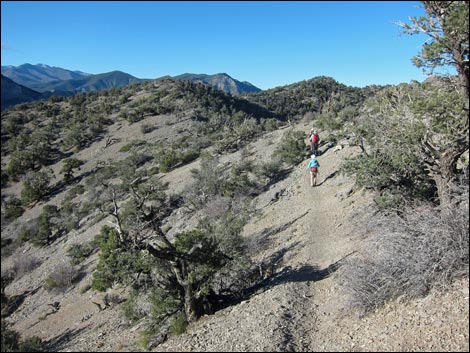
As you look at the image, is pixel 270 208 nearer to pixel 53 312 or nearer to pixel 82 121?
pixel 53 312

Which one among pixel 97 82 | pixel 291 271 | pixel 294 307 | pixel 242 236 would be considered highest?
pixel 97 82

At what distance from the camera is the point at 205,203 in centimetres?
2052

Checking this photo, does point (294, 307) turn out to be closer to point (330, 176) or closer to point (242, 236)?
point (242, 236)

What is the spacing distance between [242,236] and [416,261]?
889cm

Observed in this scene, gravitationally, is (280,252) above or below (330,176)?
below

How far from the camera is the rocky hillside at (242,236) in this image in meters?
6.29

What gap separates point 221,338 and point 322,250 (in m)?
5.63

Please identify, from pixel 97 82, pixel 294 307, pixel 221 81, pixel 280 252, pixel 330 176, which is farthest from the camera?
pixel 97 82

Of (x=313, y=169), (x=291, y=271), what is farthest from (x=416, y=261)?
(x=313, y=169)

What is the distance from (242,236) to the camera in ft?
48.1

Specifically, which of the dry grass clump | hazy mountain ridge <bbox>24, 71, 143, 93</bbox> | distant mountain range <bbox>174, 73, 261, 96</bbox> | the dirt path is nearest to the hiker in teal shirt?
the dirt path

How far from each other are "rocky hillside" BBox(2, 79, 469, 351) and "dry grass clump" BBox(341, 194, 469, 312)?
0.77ft

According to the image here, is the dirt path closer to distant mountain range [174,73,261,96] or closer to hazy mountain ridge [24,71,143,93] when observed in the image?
distant mountain range [174,73,261,96]

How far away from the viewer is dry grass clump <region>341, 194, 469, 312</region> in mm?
6029
